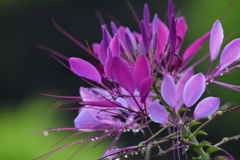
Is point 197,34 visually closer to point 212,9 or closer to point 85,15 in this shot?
point 212,9

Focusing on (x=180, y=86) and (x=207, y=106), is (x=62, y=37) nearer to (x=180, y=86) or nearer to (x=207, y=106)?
(x=180, y=86)

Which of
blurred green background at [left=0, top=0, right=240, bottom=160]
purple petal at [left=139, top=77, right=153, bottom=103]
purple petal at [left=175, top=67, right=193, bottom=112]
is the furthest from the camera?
blurred green background at [left=0, top=0, right=240, bottom=160]

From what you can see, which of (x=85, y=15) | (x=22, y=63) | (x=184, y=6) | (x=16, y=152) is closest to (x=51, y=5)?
(x=85, y=15)

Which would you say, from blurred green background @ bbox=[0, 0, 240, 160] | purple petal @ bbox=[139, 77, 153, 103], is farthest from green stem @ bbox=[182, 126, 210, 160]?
blurred green background @ bbox=[0, 0, 240, 160]

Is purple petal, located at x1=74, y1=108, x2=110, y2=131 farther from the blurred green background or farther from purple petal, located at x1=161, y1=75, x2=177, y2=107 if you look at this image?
the blurred green background

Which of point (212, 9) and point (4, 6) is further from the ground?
point (4, 6)

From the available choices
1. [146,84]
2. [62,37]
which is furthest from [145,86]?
[62,37]
